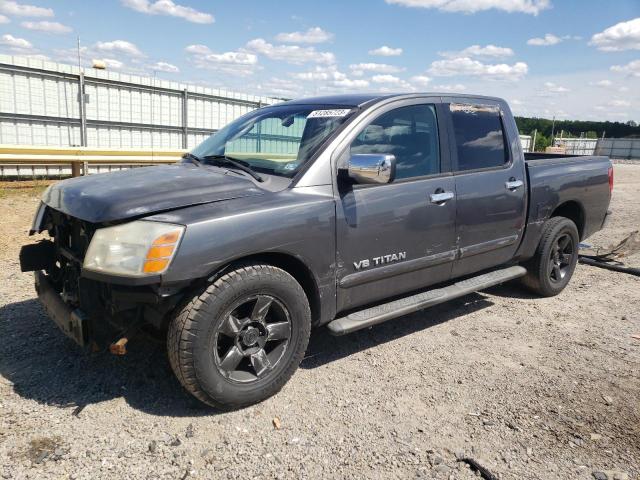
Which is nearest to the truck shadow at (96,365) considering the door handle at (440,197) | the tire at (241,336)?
the tire at (241,336)

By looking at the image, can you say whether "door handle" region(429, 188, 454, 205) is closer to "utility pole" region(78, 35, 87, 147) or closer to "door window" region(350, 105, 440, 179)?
"door window" region(350, 105, 440, 179)

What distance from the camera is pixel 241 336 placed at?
2.88 metres

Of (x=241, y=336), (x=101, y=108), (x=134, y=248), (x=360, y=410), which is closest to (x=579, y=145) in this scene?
(x=101, y=108)

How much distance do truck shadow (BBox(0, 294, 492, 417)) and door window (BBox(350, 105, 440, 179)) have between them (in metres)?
1.39

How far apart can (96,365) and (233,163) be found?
5.49 ft

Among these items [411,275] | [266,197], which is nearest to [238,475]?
[266,197]

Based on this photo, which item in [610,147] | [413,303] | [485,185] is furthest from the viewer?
[610,147]

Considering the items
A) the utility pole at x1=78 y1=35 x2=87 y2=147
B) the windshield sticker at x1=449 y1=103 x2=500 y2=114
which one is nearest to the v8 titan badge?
the windshield sticker at x1=449 y1=103 x2=500 y2=114

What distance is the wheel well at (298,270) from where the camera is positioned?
9.75 ft

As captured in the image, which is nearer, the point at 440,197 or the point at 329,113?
the point at 329,113

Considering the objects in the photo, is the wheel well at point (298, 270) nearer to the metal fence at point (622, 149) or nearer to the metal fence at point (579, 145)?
the metal fence at point (579, 145)

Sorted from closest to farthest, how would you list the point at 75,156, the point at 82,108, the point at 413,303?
the point at 413,303
the point at 75,156
the point at 82,108

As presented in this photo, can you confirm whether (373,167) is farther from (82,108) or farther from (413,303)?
(82,108)

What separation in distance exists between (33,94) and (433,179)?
11400mm
